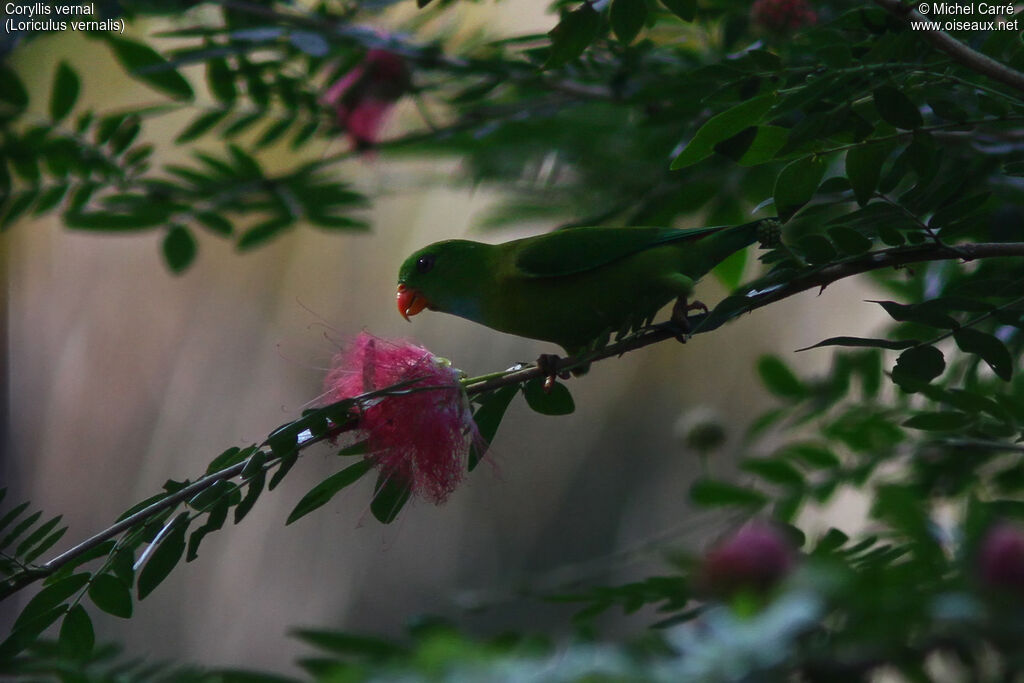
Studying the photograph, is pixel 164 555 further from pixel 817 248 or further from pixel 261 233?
pixel 261 233

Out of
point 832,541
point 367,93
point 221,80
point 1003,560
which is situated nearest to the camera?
point 1003,560

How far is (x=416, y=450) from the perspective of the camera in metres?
1.72

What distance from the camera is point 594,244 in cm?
201

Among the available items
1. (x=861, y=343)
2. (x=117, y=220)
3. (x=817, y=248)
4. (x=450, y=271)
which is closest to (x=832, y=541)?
(x=861, y=343)

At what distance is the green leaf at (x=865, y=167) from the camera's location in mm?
1476

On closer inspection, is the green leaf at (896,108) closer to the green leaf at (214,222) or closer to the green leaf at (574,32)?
the green leaf at (574,32)

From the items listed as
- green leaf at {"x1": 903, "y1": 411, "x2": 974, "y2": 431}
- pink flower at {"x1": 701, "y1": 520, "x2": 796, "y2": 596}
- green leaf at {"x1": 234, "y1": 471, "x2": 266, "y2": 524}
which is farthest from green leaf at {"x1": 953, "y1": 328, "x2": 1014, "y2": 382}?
green leaf at {"x1": 234, "y1": 471, "x2": 266, "y2": 524}

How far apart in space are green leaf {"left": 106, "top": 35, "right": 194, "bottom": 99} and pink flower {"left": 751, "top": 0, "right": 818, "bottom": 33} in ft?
4.62

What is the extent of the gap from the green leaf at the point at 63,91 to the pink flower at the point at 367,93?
2.34 feet

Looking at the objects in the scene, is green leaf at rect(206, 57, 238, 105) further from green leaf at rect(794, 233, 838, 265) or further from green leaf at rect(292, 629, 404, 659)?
green leaf at rect(292, 629, 404, 659)

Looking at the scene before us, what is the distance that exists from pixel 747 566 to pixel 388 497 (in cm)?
78

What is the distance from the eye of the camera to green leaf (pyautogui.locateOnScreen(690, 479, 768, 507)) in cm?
187

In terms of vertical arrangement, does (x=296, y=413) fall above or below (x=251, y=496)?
below

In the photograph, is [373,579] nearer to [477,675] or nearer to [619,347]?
[619,347]
